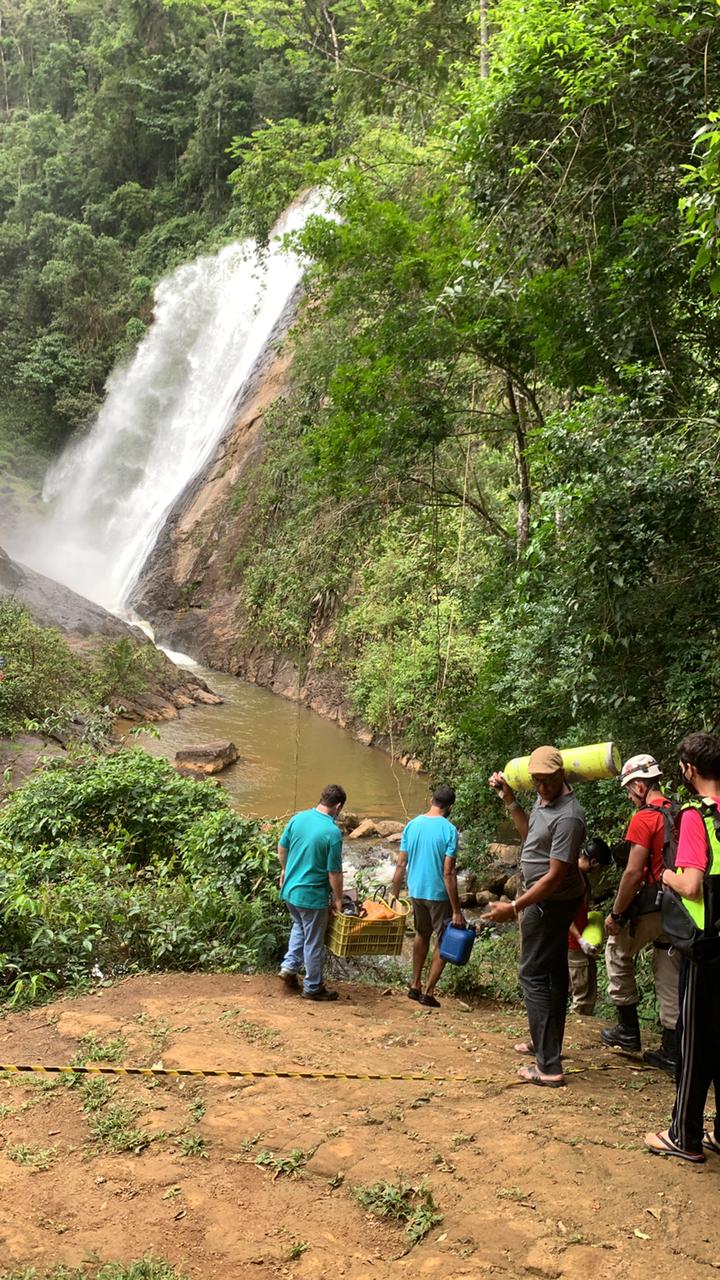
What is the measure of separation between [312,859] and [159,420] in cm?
2721

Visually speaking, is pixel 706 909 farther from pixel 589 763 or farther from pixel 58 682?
pixel 58 682

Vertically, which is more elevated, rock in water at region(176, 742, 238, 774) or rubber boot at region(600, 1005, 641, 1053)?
rock in water at region(176, 742, 238, 774)

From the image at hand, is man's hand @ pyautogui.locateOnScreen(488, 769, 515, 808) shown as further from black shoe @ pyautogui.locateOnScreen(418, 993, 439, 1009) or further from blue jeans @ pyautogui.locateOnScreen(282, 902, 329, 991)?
black shoe @ pyautogui.locateOnScreen(418, 993, 439, 1009)

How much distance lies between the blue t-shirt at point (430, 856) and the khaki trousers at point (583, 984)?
104 centimetres

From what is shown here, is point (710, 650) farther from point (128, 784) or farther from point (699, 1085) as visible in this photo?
point (128, 784)

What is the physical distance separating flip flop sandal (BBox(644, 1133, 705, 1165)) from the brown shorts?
2.27 metres

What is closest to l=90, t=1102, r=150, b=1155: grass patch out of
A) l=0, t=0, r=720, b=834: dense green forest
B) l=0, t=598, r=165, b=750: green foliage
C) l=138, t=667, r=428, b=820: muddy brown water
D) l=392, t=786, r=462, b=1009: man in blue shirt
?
l=392, t=786, r=462, b=1009: man in blue shirt

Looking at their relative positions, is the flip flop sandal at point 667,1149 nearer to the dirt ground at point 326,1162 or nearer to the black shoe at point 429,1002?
the dirt ground at point 326,1162

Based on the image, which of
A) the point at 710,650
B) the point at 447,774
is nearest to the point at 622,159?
the point at 710,650

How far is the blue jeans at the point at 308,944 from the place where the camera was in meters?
5.39

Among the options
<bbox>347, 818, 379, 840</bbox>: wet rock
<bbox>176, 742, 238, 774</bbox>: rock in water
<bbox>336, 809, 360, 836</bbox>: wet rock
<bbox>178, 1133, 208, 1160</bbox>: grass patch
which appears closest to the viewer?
<bbox>178, 1133, 208, 1160</bbox>: grass patch

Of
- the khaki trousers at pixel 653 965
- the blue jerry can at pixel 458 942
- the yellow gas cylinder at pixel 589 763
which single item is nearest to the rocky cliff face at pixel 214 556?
the blue jerry can at pixel 458 942

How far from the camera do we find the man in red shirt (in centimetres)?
416

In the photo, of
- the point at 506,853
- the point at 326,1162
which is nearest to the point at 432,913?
the point at 326,1162
